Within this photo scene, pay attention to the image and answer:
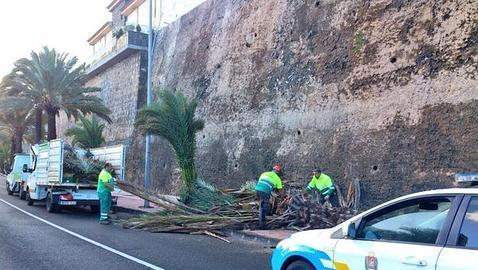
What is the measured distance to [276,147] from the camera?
18.6 meters

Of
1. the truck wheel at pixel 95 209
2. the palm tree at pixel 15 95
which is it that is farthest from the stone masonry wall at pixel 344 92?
the palm tree at pixel 15 95

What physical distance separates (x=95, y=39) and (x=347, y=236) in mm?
50224

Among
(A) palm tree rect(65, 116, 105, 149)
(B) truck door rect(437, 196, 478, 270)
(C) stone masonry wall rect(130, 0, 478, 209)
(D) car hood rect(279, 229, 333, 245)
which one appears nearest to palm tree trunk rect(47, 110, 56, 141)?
(A) palm tree rect(65, 116, 105, 149)

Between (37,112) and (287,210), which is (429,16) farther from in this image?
(37,112)

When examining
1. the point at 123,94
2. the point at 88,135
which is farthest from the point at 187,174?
the point at 123,94

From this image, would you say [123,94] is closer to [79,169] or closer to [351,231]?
[79,169]

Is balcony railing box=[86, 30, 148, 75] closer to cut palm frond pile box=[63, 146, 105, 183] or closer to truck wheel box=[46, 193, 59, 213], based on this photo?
cut palm frond pile box=[63, 146, 105, 183]

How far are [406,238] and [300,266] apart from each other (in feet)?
4.56

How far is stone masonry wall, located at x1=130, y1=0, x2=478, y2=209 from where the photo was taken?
12648 mm

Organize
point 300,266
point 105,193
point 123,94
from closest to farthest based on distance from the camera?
point 300,266 → point 105,193 → point 123,94

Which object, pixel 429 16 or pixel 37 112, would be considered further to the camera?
pixel 37 112

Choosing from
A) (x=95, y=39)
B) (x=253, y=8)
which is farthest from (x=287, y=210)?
(x=95, y=39)

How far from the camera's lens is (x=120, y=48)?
33.5 meters

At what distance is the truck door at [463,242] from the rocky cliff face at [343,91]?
8.21 metres
